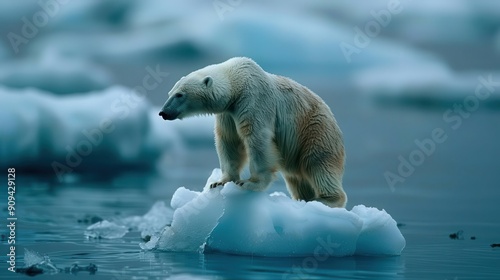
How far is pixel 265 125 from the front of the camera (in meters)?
6.71

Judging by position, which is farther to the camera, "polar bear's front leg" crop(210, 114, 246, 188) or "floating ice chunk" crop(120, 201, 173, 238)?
"floating ice chunk" crop(120, 201, 173, 238)

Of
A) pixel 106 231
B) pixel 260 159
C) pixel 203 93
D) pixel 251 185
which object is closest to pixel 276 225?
pixel 251 185

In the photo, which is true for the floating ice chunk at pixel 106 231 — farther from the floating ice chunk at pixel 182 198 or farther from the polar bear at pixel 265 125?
the polar bear at pixel 265 125

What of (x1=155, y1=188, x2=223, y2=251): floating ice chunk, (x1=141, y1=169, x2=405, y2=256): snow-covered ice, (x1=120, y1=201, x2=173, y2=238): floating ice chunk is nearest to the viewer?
(x1=141, y1=169, x2=405, y2=256): snow-covered ice

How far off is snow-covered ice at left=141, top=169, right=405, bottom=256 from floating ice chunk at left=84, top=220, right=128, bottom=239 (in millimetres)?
1775

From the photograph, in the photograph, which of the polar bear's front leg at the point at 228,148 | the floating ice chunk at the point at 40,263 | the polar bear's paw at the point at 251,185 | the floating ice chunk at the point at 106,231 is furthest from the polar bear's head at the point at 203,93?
the floating ice chunk at the point at 106,231

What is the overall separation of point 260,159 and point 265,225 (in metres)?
0.54

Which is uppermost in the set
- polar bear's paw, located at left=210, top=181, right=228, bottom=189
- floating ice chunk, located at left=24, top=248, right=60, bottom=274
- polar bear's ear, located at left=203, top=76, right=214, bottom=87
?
polar bear's ear, located at left=203, top=76, right=214, bottom=87

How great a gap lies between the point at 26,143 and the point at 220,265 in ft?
47.4

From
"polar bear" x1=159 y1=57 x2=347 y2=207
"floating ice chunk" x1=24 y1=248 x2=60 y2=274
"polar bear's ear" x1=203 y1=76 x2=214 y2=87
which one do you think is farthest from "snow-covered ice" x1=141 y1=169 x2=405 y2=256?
"floating ice chunk" x1=24 y1=248 x2=60 y2=274

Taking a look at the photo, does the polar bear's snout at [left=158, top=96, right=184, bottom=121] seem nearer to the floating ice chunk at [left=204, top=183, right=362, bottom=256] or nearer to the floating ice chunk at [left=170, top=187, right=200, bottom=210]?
the floating ice chunk at [left=204, top=183, right=362, bottom=256]

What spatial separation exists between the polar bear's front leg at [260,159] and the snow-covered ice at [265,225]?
81 mm

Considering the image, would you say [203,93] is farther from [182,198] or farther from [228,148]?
[182,198]

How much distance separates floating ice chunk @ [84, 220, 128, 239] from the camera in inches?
332
